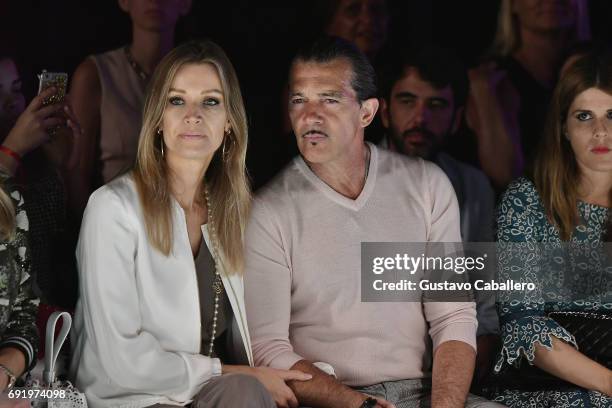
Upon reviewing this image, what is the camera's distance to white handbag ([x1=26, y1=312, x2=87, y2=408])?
325cm

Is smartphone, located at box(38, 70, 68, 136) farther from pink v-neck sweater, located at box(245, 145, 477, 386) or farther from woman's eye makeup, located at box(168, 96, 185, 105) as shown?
pink v-neck sweater, located at box(245, 145, 477, 386)

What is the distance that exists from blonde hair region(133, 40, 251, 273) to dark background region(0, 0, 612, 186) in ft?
2.35

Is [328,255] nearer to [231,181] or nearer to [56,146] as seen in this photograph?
[231,181]

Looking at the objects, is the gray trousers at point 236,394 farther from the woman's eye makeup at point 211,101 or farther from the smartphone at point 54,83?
the smartphone at point 54,83

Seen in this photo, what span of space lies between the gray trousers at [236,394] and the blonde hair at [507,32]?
2.13 meters

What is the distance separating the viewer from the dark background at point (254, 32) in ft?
13.8

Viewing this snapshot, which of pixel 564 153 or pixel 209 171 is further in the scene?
pixel 564 153

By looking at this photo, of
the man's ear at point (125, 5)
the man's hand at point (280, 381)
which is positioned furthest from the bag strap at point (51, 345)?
the man's ear at point (125, 5)

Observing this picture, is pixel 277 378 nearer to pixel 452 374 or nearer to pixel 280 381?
pixel 280 381

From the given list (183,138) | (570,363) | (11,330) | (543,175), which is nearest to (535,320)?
(570,363)

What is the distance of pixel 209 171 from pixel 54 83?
2.40 feet

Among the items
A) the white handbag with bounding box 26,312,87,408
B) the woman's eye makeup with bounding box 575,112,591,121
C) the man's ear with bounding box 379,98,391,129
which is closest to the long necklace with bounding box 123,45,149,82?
the man's ear with bounding box 379,98,391,129

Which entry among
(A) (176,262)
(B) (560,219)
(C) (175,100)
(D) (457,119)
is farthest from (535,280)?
(C) (175,100)

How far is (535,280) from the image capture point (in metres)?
3.92
